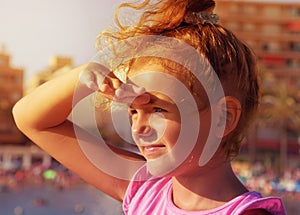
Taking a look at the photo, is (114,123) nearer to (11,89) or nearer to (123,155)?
(123,155)

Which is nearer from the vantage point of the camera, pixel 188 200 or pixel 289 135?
pixel 188 200

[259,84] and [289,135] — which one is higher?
[259,84]

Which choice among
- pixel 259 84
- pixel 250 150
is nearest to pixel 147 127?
pixel 259 84

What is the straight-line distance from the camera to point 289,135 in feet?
81.0

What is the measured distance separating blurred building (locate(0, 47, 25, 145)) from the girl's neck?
899 inches

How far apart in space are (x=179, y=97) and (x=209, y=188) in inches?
4.5

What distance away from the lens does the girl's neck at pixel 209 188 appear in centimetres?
72

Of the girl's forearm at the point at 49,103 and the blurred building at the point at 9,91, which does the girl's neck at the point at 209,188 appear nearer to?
the girl's forearm at the point at 49,103

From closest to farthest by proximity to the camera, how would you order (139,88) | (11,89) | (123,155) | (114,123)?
1. (139,88)
2. (114,123)
3. (123,155)
4. (11,89)

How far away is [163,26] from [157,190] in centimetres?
21

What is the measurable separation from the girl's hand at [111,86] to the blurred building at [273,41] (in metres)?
23.1

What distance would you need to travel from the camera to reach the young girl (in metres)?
0.68

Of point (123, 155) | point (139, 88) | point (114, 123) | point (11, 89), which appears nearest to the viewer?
point (139, 88)

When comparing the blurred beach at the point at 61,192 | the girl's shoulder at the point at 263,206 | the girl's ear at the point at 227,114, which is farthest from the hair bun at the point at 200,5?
the blurred beach at the point at 61,192
